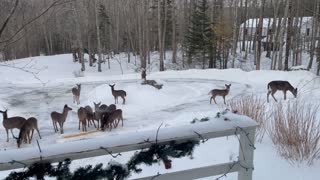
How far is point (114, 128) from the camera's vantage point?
Answer: 1205 centimetres

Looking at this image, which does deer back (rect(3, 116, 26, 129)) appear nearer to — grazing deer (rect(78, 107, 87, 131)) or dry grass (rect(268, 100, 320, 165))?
grazing deer (rect(78, 107, 87, 131))

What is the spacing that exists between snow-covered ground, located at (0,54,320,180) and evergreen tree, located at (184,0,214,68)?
393 inches

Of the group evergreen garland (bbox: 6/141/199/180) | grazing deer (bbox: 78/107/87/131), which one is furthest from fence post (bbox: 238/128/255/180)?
grazing deer (bbox: 78/107/87/131)

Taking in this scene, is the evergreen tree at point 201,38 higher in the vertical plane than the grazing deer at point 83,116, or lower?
higher

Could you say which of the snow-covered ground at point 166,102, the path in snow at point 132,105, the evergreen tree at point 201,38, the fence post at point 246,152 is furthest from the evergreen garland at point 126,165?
the evergreen tree at point 201,38

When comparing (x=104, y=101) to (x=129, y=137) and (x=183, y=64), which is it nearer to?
(x=129, y=137)

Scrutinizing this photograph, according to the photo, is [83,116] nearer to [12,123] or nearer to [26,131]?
[26,131]

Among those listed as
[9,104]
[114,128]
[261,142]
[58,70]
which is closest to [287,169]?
[261,142]

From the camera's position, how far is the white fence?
7.00 feet

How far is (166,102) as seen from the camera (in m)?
16.7

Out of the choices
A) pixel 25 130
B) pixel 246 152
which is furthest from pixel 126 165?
pixel 25 130

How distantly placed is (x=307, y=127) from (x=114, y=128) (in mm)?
7829

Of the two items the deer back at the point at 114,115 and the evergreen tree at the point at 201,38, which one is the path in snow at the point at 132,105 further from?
the evergreen tree at the point at 201,38

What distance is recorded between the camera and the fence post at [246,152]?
2668mm
